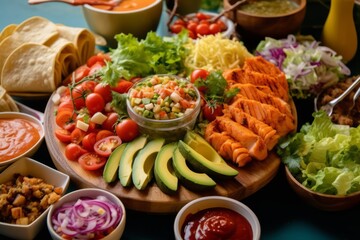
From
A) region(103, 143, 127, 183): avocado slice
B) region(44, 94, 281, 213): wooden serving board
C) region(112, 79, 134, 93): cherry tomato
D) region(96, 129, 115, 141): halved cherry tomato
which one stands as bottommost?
region(44, 94, 281, 213): wooden serving board

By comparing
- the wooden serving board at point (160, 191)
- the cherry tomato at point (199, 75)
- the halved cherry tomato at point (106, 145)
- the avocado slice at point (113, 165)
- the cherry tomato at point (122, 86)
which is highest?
the cherry tomato at point (199, 75)

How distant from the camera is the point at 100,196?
256cm

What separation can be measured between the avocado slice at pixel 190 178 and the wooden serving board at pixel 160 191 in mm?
55

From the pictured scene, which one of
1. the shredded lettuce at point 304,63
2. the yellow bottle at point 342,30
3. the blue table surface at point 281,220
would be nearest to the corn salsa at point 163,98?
the blue table surface at point 281,220

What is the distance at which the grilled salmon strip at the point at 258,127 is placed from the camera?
2814 millimetres

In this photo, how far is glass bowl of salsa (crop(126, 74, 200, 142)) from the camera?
2.90 meters

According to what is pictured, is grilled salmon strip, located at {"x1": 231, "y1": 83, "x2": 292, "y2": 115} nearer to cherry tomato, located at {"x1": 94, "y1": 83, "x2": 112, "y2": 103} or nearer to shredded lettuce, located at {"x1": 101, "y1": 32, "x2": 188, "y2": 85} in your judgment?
shredded lettuce, located at {"x1": 101, "y1": 32, "x2": 188, "y2": 85}

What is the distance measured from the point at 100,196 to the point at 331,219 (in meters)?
1.28

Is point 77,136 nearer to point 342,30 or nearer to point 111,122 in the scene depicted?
point 111,122

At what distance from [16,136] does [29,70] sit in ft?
1.96

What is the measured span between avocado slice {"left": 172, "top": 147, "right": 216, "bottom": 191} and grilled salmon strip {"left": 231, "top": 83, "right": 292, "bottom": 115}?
65cm

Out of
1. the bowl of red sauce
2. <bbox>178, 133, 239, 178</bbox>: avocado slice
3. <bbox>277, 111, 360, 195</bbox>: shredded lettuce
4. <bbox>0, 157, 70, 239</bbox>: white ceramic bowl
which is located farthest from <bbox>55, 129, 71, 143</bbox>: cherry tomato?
<bbox>277, 111, 360, 195</bbox>: shredded lettuce

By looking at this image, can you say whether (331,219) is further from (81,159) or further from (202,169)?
(81,159)

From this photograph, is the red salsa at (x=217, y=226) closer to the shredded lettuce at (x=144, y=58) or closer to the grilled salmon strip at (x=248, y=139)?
the grilled salmon strip at (x=248, y=139)
